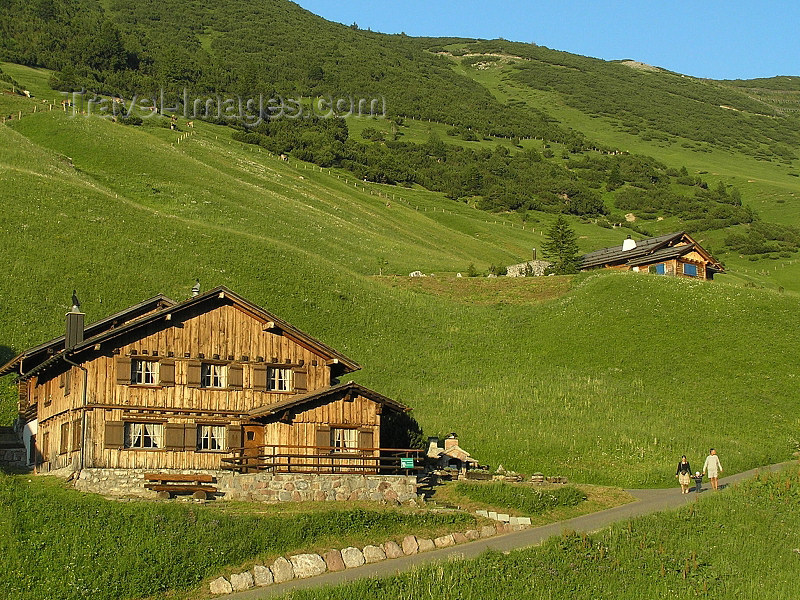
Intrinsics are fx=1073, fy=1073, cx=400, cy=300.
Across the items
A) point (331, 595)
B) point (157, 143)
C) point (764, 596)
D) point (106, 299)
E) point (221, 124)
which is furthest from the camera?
point (221, 124)

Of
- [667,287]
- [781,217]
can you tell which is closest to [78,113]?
[667,287]

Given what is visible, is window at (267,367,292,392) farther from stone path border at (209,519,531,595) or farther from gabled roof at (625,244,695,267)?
gabled roof at (625,244,695,267)

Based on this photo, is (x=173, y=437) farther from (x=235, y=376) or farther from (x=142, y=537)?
(x=142, y=537)

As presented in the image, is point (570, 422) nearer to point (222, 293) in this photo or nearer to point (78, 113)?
point (222, 293)

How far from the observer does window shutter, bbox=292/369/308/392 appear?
166 feet

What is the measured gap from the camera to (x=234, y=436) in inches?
1879

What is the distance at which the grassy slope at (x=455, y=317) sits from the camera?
5975cm

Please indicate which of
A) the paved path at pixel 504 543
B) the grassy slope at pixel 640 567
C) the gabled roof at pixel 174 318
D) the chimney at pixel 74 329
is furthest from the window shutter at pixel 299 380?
the grassy slope at pixel 640 567

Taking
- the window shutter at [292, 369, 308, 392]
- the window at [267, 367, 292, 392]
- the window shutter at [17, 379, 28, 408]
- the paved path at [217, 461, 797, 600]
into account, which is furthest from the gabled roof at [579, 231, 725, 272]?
the window shutter at [17, 379, 28, 408]

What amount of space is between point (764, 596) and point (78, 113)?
127m

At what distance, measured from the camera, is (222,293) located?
161 feet

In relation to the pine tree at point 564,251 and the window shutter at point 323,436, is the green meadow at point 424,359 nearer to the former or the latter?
the window shutter at point 323,436

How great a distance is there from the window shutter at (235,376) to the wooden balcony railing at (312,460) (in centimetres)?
316

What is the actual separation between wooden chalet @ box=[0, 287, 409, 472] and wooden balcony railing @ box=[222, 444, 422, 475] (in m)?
0.08
